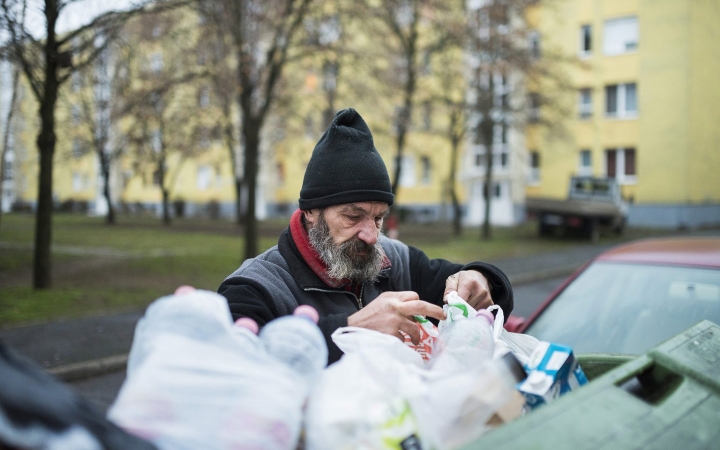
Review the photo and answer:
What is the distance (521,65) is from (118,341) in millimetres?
14397

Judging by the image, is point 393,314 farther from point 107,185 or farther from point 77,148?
point 107,185

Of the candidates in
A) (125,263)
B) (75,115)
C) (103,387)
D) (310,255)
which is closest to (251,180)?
(125,263)

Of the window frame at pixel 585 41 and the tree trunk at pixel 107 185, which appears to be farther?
the window frame at pixel 585 41

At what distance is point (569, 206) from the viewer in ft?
69.3

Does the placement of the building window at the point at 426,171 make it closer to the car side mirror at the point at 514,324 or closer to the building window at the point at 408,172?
the building window at the point at 408,172

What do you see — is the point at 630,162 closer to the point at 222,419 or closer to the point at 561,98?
the point at 561,98

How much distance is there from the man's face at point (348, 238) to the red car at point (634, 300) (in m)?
1.52

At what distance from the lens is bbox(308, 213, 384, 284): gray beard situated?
224cm

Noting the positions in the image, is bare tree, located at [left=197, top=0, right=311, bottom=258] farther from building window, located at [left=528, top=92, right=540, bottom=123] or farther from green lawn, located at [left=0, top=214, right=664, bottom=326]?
building window, located at [left=528, top=92, right=540, bottom=123]

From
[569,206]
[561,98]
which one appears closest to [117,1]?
[561,98]

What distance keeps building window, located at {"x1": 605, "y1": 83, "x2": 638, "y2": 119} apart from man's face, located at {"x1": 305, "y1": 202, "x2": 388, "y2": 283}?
98.9 feet

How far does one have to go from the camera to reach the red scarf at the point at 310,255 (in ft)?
7.43

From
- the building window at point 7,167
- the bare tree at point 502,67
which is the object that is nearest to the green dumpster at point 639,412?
the building window at point 7,167

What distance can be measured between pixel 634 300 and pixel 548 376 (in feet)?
7.52
